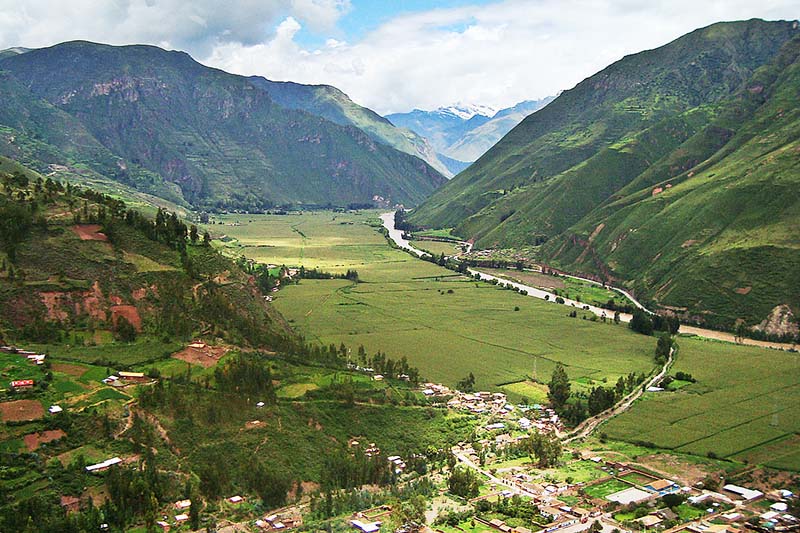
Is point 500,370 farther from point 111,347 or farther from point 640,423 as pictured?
point 111,347

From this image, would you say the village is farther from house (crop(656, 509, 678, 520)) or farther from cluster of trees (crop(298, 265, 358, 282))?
cluster of trees (crop(298, 265, 358, 282))

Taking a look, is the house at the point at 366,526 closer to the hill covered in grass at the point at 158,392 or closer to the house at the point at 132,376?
the hill covered in grass at the point at 158,392

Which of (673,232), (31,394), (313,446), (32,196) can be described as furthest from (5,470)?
(673,232)

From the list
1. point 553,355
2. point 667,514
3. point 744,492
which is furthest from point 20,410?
point 553,355

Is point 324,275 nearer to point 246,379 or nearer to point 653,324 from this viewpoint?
point 653,324

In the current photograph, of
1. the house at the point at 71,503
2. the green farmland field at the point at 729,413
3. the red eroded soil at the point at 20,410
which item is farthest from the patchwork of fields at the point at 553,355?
the house at the point at 71,503

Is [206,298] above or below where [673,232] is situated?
below

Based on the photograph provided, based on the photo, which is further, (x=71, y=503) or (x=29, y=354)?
(x=29, y=354)
